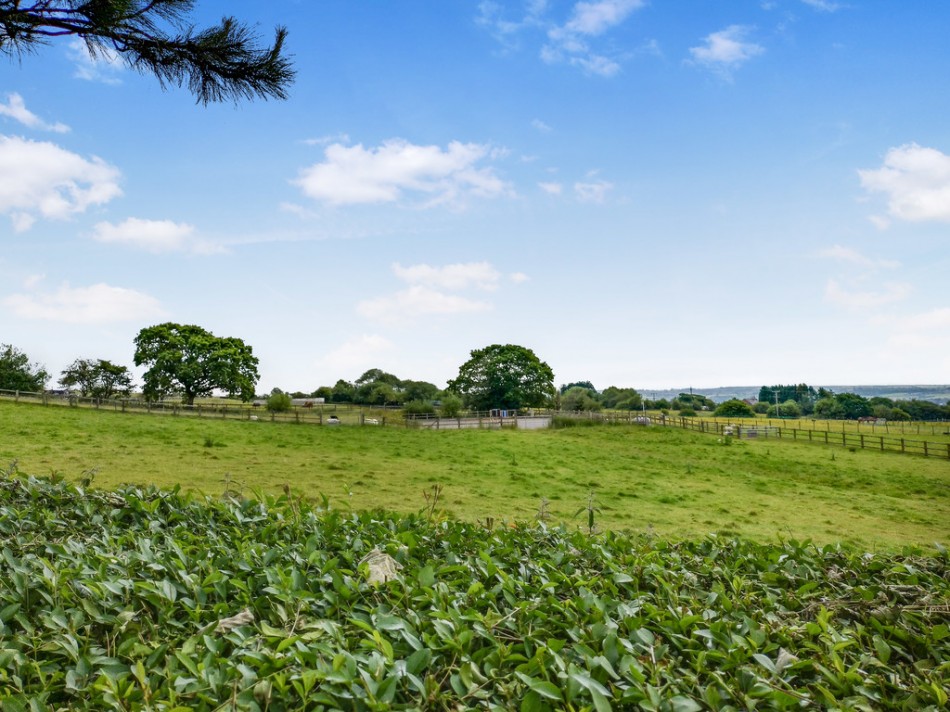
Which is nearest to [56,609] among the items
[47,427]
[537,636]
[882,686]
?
[537,636]

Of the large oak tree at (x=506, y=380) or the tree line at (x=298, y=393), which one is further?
the large oak tree at (x=506, y=380)

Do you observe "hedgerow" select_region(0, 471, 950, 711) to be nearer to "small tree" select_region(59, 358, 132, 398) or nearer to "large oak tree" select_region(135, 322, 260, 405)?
"large oak tree" select_region(135, 322, 260, 405)

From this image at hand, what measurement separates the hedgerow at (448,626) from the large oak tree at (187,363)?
4748 centimetres

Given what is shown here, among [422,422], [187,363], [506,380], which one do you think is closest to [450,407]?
[506,380]

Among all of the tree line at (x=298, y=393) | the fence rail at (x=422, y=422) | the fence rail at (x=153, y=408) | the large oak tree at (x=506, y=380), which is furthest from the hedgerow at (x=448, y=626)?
the large oak tree at (x=506, y=380)

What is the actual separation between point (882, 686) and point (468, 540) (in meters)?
2.31

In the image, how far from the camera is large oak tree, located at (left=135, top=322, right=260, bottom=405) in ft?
153

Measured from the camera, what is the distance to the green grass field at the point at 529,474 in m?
10.7

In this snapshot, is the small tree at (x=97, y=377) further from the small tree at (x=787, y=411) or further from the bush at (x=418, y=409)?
the small tree at (x=787, y=411)

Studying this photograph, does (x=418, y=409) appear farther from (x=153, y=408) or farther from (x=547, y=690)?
(x=547, y=690)

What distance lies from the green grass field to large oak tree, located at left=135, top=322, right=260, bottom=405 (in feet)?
67.5

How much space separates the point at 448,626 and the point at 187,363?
5101 cm

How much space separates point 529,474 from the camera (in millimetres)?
16047

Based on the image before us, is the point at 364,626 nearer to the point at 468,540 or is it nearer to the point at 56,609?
the point at 56,609
